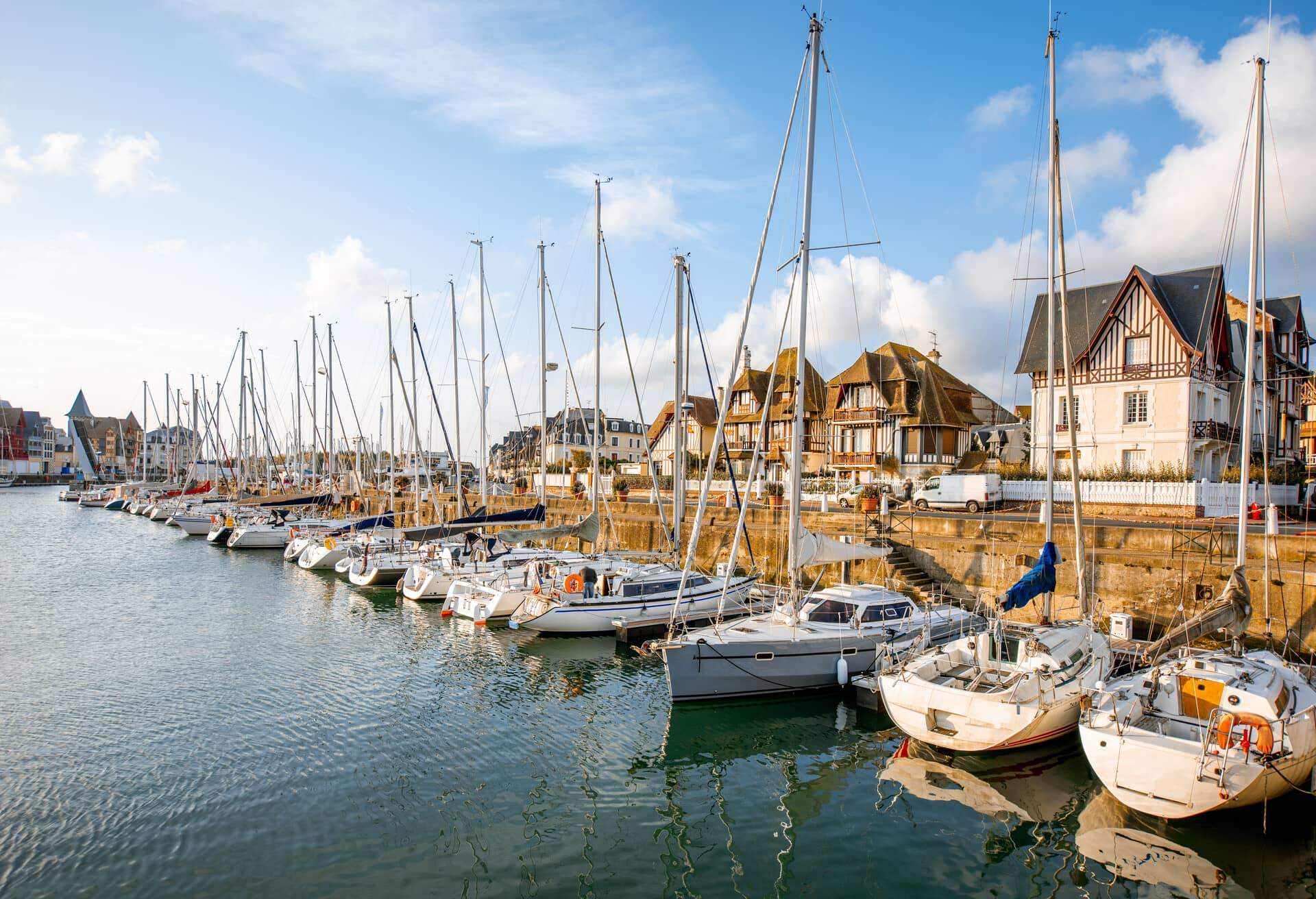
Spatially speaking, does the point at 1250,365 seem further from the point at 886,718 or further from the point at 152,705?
the point at 152,705

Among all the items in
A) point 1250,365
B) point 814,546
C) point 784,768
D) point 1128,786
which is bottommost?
point 784,768

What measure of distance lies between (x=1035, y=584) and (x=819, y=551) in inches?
224

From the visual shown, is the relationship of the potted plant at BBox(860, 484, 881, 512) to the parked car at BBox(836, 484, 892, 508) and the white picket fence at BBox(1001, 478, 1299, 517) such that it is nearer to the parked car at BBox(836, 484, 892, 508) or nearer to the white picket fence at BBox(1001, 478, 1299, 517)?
the parked car at BBox(836, 484, 892, 508)

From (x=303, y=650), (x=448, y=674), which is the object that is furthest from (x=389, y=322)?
(x=448, y=674)

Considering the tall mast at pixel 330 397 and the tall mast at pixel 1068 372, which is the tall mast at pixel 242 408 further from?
the tall mast at pixel 1068 372

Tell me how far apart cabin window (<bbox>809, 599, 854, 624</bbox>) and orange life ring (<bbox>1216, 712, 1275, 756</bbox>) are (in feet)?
28.0

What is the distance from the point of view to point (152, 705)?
16.7 m

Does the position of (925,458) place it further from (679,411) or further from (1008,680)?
(1008,680)

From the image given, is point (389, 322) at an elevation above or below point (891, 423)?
above

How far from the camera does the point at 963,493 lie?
31984mm

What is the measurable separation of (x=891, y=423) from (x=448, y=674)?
35.7 metres

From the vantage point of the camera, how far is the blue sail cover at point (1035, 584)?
16.1 m

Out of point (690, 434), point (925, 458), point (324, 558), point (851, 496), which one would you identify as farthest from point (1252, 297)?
point (690, 434)

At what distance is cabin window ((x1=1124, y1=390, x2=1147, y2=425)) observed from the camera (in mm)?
35969
